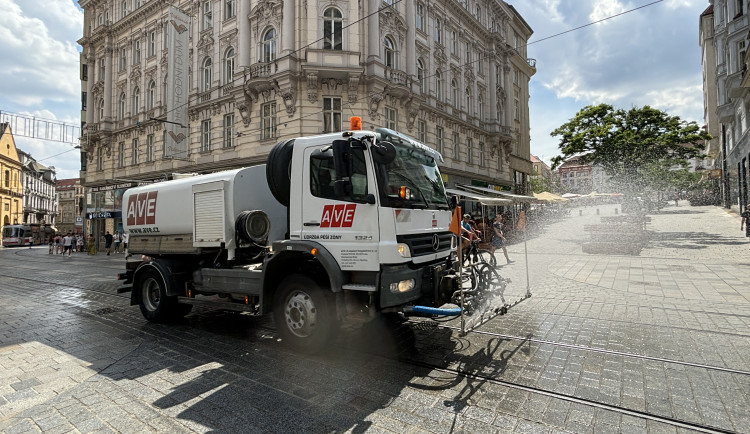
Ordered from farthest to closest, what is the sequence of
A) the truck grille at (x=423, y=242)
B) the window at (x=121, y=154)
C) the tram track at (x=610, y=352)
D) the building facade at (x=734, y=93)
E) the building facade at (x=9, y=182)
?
the building facade at (x=9, y=182) < the window at (x=121, y=154) < the building facade at (x=734, y=93) < the truck grille at (x=423, y=242) < the tram track at (x=610, y=352)

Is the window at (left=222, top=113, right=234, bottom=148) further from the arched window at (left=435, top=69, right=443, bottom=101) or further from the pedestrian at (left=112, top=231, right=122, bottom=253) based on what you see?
the arched window at (left=435, top=69, right=443, bottom=101)

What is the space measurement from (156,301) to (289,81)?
1550cm

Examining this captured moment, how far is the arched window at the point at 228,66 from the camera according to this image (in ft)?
78.2

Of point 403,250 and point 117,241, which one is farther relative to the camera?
point 117,241

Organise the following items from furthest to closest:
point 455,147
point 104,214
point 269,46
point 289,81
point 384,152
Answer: point 104,214 → point 455,147 → point 269,46 → point 289,81 → point 384,152

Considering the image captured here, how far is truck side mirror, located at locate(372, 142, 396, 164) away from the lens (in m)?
4.51

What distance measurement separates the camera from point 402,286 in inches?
179

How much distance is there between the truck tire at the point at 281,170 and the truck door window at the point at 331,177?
21.1 inches

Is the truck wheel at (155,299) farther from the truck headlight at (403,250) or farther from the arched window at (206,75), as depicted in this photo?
the arched window at (206,75)

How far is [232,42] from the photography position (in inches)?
932

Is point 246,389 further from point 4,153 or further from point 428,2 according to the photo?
point 4,153

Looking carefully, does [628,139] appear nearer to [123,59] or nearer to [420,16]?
[420,16]

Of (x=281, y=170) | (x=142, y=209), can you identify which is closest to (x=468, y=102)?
(x=142, y=209)

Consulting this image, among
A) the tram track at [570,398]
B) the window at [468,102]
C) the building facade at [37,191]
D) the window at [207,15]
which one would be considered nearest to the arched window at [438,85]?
the window at [468,102]
